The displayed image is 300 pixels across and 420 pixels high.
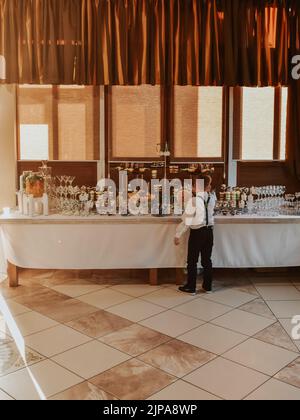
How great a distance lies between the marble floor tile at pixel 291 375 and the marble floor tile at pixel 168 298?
1.52 meters

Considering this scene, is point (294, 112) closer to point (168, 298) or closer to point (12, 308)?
point (168, 298)

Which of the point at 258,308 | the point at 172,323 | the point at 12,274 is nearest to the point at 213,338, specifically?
the point at 172,323

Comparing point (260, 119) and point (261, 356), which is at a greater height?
point (260, 119)

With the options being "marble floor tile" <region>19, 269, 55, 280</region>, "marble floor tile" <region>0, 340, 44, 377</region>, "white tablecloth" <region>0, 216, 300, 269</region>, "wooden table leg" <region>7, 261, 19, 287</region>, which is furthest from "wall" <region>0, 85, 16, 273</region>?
"marble floor tile" <region>0, 340, 44, 377</region>

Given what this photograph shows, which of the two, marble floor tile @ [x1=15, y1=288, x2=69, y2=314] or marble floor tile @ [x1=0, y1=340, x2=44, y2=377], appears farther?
marble floor tile @ [x1=15, y1=288, x2=69, y2=314]

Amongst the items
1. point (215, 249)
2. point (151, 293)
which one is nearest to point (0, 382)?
point (151, 293)

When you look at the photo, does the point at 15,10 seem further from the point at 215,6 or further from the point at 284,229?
the point at 284,229

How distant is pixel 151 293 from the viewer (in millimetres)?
5512

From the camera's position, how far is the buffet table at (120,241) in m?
5.56

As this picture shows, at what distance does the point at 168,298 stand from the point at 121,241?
30.6 inches

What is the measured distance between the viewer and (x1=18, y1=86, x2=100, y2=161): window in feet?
20.1

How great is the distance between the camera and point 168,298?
535cm

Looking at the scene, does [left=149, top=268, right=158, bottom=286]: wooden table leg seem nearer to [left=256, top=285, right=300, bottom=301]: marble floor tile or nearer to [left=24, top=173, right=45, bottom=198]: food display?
[left=256, top=285, right=300, bottom=301]: marble floor tile

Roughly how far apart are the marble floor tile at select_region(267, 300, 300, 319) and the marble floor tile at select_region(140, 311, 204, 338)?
79 cm
